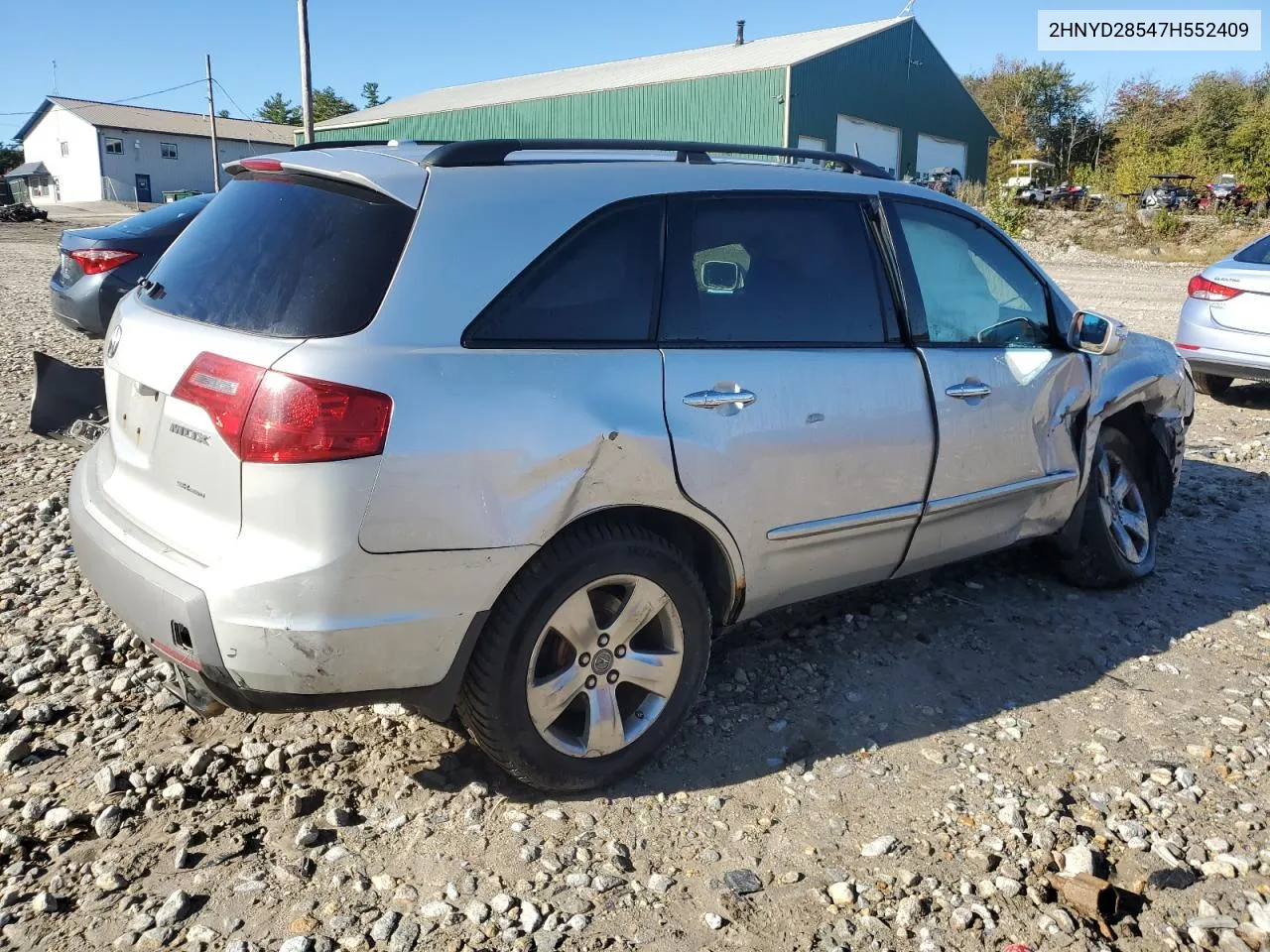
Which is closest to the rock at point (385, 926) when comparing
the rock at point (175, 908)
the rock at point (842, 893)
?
the rock at point (175, 908)

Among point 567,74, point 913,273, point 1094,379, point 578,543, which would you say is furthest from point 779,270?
point 567,74

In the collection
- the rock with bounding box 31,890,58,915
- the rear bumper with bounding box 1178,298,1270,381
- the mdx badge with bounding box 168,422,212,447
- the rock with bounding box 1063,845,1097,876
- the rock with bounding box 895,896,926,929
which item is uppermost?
the mdx badge with bounding box 168,422,212,447

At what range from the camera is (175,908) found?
2572 mm

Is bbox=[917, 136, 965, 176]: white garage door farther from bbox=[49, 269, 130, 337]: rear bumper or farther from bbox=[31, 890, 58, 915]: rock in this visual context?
bbox=[31, 890, 58, 915]: rock

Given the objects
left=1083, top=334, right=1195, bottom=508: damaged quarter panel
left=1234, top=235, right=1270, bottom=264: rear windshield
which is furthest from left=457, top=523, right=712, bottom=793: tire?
left=1234, top=235, right=1270, bottom=264: rear windshield

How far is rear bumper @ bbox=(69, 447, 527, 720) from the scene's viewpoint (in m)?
2.56

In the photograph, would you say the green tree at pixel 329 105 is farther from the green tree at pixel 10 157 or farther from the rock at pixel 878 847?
the rock at pixel 878 847

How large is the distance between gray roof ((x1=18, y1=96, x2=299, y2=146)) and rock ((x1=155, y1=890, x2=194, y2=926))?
71648 millimetres

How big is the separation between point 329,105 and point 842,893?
90.6 m

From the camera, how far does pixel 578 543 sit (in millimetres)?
2896

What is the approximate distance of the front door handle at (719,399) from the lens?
3.07 meters

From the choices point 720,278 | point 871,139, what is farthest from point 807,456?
point 871,139

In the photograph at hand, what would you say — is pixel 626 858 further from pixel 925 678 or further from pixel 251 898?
pixel 925 678

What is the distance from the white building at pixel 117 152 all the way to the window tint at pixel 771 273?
66.1 meters
